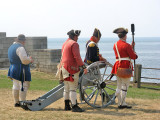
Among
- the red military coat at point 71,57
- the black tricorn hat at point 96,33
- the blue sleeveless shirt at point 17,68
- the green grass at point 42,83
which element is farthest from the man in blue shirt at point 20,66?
the green grass at point 42,83

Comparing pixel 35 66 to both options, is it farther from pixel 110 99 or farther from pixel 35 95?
pixel 110 99

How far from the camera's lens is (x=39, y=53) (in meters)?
19.0

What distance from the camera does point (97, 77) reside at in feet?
28.8

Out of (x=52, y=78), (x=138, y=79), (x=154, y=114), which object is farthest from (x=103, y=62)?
(x=52, y=78)

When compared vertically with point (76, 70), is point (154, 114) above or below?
below

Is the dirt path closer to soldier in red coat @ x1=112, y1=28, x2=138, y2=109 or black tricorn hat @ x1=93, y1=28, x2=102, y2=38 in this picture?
soldier in red coat @ x1=112, y1=28, x2=138, y2=109

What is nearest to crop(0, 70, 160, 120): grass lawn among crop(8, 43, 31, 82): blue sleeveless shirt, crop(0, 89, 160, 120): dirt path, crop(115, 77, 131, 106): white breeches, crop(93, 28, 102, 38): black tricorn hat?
crop(0, 89, 160, 120): dirt path

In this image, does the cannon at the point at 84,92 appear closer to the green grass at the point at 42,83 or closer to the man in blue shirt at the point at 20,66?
the man in blue shirt at the point at 20,66

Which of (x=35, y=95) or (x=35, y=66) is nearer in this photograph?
(x=35, y=95)

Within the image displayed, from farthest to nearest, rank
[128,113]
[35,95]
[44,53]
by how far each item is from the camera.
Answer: [44,53], [35,95], [128,113]

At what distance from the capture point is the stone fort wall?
18266 mm

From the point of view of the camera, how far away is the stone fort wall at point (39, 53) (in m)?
18.3

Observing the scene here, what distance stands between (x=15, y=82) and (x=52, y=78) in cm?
803

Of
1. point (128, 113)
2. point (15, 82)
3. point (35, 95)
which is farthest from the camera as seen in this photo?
point (35, 95)
